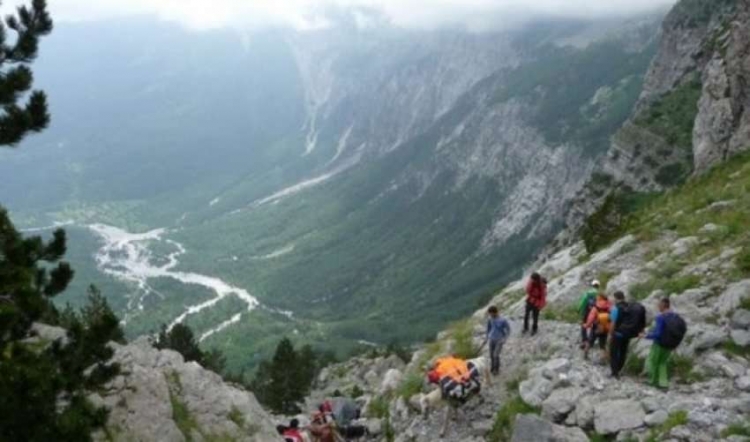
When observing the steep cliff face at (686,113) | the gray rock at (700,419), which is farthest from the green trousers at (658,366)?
the steep cliff face at (686,113)

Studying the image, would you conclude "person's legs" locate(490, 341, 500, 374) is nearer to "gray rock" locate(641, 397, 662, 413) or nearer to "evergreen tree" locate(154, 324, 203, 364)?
"gray rock" locate(641, 397, 662, 413)

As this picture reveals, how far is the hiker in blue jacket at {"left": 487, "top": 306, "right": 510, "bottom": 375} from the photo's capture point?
27094mm

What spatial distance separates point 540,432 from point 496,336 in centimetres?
587

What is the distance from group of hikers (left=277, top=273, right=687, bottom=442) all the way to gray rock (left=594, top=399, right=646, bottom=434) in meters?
1.83

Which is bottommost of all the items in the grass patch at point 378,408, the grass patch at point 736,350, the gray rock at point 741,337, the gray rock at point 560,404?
the grass patch at point 378,408

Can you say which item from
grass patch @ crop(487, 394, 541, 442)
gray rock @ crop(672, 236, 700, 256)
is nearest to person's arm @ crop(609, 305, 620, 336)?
grass patch @ crop(487, 394, 541, 442)

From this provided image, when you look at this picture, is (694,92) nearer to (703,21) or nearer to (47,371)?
(703,21)

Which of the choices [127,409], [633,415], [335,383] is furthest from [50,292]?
[335,383]

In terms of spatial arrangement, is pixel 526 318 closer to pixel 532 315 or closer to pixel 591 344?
pixel 532 315

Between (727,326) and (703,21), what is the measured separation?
129978mm

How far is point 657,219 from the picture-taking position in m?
42.3

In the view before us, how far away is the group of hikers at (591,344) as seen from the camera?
874 inches

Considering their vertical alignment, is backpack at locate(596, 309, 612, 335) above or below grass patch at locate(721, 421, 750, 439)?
above

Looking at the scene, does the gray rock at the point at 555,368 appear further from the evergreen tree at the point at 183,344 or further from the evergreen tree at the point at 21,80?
the evergreen tree at the point at 183,344
